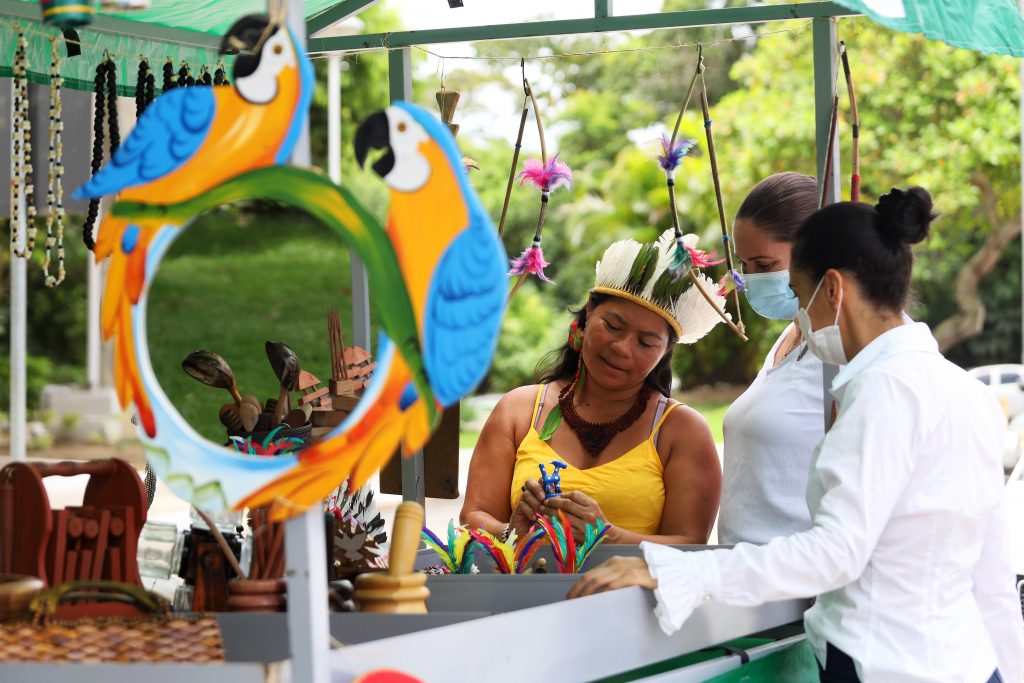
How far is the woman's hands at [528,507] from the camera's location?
235cm

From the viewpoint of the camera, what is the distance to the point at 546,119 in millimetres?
16422

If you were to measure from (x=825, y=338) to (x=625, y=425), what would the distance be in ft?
2.88

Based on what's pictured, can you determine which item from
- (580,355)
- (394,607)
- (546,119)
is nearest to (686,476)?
(580,355)

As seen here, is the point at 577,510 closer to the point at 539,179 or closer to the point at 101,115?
the point at 539,179

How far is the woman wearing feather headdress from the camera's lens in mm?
2570

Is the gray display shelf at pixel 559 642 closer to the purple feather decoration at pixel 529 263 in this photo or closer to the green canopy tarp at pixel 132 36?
the purple feather decoration at pixel 529 263

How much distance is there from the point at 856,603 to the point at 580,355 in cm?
118

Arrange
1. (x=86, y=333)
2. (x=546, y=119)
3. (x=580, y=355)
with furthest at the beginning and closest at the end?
(x=546, y=119) < (x=86, y=333) < (x=580, y=355)

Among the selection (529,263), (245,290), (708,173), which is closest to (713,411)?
(708,173)

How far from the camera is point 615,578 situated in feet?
5.64

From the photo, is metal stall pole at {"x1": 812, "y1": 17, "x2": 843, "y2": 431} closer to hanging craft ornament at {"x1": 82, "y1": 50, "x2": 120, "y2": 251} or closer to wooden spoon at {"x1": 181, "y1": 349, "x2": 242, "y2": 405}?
wooden spoon at {"x1": 181, "y1": 349, "x2": 242, "y2": 405}

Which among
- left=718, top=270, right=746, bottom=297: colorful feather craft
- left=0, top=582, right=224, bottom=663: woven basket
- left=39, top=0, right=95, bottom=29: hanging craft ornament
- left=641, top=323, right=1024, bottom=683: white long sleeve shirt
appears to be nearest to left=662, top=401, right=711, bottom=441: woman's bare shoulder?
left=718, top=270, right=746, bottom=297: colorful feather craft

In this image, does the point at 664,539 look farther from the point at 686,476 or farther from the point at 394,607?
the point at 394,607

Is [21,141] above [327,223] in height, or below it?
above
